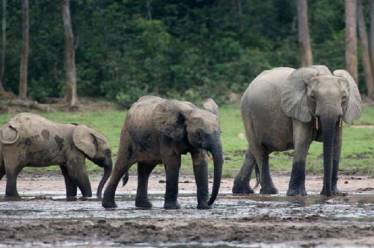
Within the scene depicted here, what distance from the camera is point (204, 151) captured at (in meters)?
17.2

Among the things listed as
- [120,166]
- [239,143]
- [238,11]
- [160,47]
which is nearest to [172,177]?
[120,166]

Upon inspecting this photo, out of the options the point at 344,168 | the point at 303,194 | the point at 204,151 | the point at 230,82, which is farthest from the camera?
the point at 230,82

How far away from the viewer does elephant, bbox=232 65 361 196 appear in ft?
62.6

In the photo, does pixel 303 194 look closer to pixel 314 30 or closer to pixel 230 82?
pixel 230 82

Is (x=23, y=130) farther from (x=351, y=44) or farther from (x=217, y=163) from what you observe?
(x=351, y=44)

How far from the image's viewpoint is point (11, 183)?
2008 cm

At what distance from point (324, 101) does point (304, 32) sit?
1923cm

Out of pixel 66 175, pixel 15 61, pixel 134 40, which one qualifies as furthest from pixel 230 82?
pixel 66 175

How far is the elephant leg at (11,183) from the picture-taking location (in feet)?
65.3

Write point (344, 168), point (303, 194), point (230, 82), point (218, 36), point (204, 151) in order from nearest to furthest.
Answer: point (204, 151) < point (303, 194) < point (344, 168) < point (230, 82) < point (218, 36)

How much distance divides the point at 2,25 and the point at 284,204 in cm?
2377

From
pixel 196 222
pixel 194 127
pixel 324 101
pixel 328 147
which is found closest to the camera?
pixel 196 222

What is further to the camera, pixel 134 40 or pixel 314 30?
pixel 314 30

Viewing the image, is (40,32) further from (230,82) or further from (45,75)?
(230,82)
